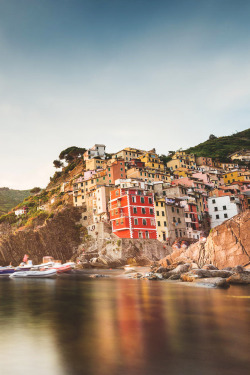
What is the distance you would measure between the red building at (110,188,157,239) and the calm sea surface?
1732 inches

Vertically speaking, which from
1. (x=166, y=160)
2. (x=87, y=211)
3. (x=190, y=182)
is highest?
(x=166, y=160)

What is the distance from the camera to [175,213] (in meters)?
72.5

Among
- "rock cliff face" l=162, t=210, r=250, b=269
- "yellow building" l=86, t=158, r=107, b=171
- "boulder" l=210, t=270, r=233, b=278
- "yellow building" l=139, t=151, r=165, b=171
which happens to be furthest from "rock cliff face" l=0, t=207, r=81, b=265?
"boulder" l=210, t=270, r=233, b=278

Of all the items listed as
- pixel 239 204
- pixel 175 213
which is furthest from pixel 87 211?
pixel 239 204

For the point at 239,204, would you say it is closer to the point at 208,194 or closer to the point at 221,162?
the point at 208,194

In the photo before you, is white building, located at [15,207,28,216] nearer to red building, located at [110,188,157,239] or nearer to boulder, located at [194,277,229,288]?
red building, located at [110,188,157,239]

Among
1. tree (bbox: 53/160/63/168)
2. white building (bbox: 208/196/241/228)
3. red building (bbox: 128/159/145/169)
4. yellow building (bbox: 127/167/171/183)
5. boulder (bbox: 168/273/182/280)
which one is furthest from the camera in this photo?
tree (bbox: 53/160/63/168)

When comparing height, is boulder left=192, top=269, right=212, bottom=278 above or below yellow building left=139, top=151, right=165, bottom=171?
below

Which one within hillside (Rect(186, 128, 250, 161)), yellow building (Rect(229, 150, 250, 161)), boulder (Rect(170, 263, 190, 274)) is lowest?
boulder (Rect(170, 263, 190, 274))

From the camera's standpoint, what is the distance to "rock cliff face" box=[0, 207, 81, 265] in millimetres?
78438

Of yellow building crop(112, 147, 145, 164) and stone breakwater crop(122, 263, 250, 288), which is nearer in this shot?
stone breakwater crop(122, 263, 250, 288)

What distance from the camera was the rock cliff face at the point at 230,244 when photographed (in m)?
35.3

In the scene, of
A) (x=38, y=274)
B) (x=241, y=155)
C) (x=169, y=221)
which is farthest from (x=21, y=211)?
(x=241, y=155)

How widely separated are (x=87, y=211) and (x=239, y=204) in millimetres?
41328
